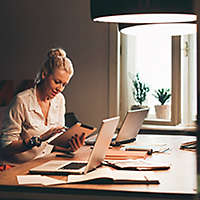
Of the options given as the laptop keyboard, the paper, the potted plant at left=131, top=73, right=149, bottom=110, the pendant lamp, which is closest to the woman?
the laptop keyboard

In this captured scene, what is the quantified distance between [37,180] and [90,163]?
0.95 feet

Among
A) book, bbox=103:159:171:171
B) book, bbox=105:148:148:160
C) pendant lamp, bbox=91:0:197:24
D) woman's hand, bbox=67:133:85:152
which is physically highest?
pendant lamp, bbox=91:0:197:24

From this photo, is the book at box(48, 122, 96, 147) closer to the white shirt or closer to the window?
the white shirt

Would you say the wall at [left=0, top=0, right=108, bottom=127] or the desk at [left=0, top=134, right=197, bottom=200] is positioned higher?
the wall at [left=0, top=0, right=108, bottom=127]

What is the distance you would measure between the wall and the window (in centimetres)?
29

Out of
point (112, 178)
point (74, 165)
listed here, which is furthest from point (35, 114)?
point (112, 178)

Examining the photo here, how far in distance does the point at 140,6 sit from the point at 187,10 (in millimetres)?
229

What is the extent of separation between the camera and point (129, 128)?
3.16 m

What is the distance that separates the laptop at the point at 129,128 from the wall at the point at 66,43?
1.69 m

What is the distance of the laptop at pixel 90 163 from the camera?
1.96 m

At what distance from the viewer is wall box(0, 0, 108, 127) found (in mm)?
5027

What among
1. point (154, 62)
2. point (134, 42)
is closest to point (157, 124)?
point (154, 62)

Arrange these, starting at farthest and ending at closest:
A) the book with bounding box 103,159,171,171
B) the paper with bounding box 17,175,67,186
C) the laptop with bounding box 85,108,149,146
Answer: the laptop with bounding box 85,108,149,146 < the book with bounding box 103,159,171,171 < the paper with bounding box 17,175,67,186

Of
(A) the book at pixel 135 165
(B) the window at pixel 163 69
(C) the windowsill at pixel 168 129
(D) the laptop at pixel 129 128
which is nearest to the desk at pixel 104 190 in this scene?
(A) the book at pixel 135 165
